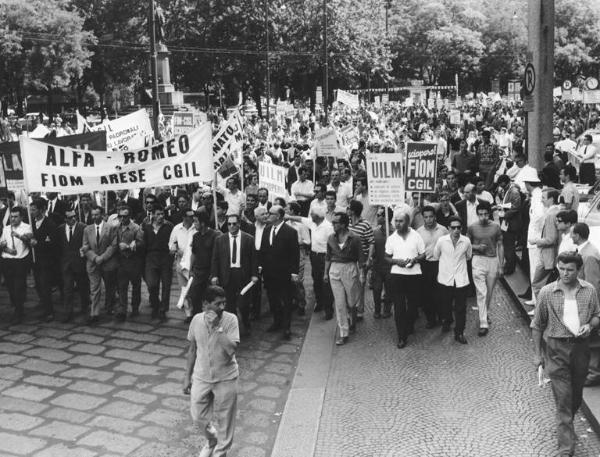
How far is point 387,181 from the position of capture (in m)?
11.7

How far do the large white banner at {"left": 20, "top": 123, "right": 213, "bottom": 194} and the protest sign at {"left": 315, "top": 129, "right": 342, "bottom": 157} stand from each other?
7164mm

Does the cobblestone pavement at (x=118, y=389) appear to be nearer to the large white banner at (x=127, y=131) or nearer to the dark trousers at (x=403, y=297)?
the dark trousers at (x=403, y=297)

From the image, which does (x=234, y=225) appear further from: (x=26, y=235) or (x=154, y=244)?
(x=26, y=235)

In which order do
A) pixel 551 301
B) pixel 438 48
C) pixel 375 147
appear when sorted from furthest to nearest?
pixel 438 48 < pixel 375 147 < pixel 551 301

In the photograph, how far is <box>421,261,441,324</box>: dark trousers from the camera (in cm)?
1081

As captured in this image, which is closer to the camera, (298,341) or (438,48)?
(298,341)

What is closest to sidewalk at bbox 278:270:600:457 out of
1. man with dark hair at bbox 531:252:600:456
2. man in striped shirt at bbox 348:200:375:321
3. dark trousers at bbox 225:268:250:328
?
man with dark hair at bbox 531:252:600:456

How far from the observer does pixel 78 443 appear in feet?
24.8

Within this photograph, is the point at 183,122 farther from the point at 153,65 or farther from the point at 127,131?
the point at 127,131

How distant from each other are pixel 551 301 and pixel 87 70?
69.1 meters

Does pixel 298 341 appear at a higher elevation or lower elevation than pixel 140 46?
lower

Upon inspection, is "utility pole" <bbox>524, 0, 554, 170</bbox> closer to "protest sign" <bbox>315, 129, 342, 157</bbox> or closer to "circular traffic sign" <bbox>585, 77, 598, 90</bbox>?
"protest sign" <bbox>315, 129, 342, 157</bbox>

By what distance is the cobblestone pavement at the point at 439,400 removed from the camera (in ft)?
23.9

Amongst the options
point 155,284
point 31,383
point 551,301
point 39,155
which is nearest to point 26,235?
point 39,155
